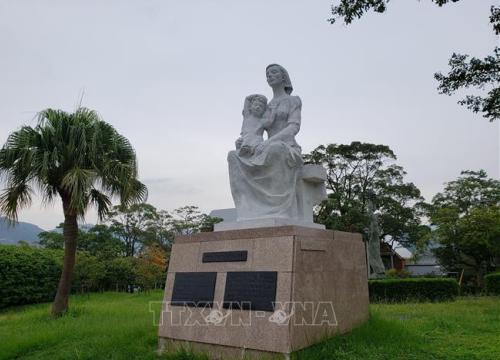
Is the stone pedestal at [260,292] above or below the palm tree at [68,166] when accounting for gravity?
below

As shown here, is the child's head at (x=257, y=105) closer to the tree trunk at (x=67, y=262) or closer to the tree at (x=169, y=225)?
the tree trunk at (x=67, y=262)

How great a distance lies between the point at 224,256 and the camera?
4.89 metres

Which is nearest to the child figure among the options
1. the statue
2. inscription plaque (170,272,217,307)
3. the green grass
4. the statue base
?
the statue base

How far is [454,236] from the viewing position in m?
17.9

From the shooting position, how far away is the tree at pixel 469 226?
656 inches

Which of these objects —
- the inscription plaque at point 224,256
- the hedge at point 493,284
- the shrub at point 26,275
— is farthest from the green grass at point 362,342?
the shrub at point 26,275

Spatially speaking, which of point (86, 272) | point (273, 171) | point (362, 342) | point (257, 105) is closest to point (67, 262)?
point (257, 105)

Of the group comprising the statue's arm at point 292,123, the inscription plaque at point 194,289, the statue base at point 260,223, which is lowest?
the inscription plaque at point 194,289

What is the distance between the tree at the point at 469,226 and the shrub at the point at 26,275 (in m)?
15.7

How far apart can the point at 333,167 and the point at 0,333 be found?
19996 mm

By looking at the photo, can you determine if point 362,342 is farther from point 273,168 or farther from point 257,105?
Answer: point 257,105

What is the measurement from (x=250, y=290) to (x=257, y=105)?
8.72ft

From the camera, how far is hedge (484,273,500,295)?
13.3 m

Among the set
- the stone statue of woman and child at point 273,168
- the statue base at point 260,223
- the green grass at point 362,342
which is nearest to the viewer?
the green grass at point 362,342
